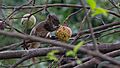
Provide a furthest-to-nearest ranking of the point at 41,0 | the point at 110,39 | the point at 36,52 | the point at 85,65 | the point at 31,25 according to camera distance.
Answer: the point at 110,39 → the point at 41,0 → the point at 31,25 → the point at 36,52 → the point at 85,65

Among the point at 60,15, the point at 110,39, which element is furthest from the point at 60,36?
the point at 60,15

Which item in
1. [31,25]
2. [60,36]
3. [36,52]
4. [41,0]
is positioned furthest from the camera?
[41,0]

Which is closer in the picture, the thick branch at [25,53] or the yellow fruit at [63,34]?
the thick branch at [25,53]

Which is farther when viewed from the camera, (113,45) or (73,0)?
(73,0)

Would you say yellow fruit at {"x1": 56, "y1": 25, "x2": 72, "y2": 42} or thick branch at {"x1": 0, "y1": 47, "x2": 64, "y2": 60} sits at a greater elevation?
yellow fruit at {"x1": 56, "y1": 25, "x2": 72, "y2": 42}

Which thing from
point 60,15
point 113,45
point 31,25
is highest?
point 60,15

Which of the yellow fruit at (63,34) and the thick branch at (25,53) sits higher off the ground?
the yellow fruit at (63,34)

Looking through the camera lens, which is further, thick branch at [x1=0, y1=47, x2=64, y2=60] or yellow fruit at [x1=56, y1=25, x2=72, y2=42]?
yellow fruit at [x1=56, y1=25, x2=72, y2=42]

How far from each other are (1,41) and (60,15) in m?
1.09

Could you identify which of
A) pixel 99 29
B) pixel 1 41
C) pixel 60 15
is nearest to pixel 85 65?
pixel 99 29

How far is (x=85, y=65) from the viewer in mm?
1155

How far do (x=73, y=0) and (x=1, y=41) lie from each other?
1.15 m

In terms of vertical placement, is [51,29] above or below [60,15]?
below

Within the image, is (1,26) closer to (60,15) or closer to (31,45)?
(31,45)
